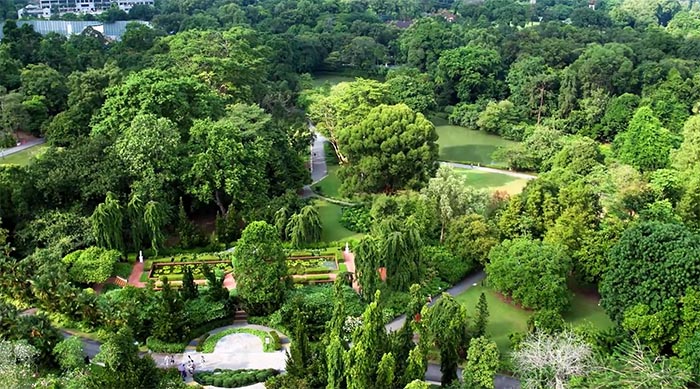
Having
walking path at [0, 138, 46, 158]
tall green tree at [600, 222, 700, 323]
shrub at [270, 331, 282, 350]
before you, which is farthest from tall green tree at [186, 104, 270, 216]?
tall green tree at [600, 222, 700, 323]

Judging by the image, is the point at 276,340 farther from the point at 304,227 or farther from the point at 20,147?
the point at 20,147

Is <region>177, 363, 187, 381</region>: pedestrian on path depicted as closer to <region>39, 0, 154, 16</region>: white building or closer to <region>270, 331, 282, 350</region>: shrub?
<region>270, 331, 282, 350</region>: shrub

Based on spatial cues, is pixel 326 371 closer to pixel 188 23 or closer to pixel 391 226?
pixel 391 226

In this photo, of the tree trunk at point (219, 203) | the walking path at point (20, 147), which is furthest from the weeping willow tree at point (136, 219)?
the walking path at point (20, 147)

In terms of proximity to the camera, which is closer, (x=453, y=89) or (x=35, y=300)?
(x=35, y=300)

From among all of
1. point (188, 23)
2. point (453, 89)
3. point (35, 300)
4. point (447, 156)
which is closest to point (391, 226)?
point (35, 300)

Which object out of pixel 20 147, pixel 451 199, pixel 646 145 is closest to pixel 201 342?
pixel 451 199
